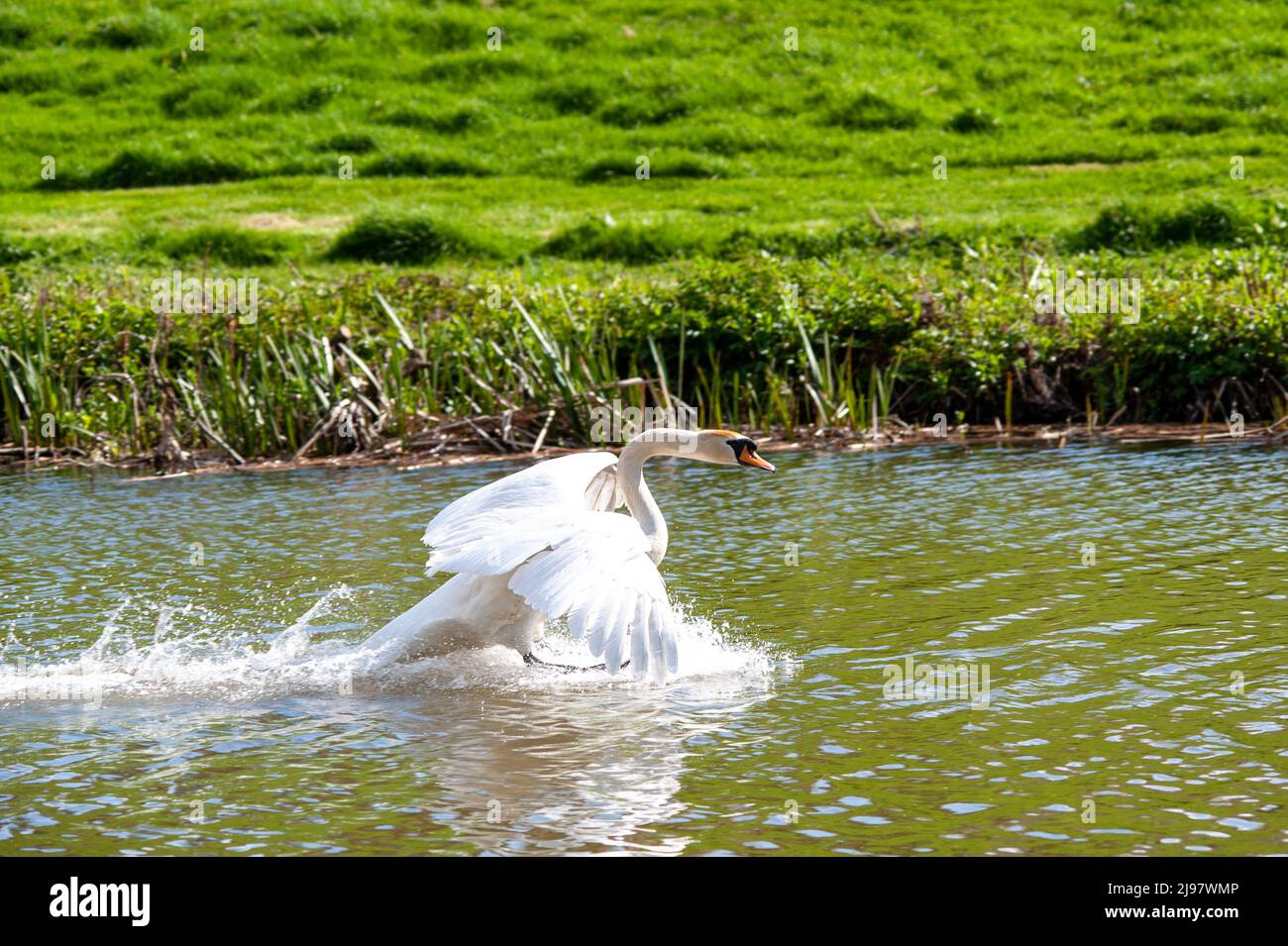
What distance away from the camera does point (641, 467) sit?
8.82 metres

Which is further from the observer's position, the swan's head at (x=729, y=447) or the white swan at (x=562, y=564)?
the swan's head at (x=729, y=447)

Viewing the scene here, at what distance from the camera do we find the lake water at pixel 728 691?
6.36 meters

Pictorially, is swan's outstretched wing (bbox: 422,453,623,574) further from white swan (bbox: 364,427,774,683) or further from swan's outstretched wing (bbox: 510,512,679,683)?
swan's outstretched wing (bbox: 510,512,679,683)

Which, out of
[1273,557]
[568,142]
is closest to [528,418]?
[1273,557]

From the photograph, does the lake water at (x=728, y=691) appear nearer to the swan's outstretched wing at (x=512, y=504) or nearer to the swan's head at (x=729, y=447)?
the swan's outstretched wing at (x=512, y=504)

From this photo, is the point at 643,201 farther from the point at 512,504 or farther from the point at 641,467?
the point at 512,504

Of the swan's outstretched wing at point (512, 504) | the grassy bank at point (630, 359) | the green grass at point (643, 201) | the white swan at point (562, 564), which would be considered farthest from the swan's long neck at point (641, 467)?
the green grass at point (643, 201)

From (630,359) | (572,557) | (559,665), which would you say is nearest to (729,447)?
(559,665)

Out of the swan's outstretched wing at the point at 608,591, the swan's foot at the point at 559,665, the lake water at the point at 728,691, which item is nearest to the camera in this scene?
the lake water at the point at 728,691

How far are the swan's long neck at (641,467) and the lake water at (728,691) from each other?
64cm

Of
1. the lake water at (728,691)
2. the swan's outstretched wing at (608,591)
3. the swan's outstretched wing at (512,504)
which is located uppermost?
the swan's outstretched wing at (512,504)

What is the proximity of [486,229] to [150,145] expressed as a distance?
25.5 feet

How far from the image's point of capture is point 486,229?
→ 915 inches

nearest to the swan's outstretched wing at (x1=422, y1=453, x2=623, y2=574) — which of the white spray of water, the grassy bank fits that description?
the white spray of water
